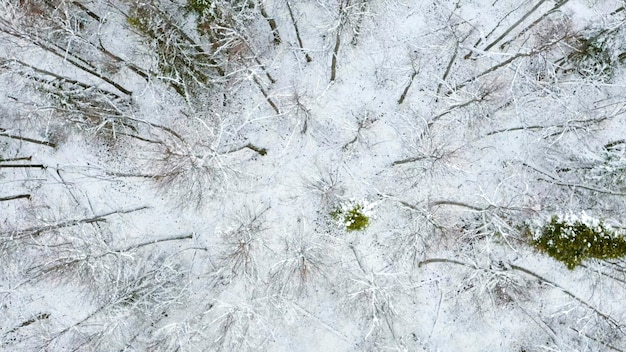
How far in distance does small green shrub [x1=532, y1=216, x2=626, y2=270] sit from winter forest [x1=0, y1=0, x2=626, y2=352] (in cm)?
171

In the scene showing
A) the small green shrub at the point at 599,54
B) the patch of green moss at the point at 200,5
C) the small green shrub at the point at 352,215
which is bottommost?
the small green shrub at the point at 352,215

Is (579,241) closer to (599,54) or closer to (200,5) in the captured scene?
(599,54)

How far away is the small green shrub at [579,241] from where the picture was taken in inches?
645

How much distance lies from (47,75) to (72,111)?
6.37 feet

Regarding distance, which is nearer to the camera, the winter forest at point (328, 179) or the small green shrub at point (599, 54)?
the small green shrub at point (599, 54)

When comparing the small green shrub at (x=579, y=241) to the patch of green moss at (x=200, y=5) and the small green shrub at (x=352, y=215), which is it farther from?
the patch of green moss at (x=200, y=5)

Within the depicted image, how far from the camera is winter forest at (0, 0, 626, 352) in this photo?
18.8 metres

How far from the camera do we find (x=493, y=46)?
19438 mm

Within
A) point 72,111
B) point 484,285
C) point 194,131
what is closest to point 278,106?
point 194,131

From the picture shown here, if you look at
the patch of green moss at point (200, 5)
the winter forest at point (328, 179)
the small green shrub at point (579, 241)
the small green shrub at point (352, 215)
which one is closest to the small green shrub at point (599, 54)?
the winter forest at point (328, 179)

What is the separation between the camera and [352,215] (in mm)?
18609

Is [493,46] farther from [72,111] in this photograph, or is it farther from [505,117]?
[72,111]

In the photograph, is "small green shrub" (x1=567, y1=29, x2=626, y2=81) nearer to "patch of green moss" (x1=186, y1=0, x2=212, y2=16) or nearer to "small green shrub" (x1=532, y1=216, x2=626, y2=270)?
"small green shrub" (x1=532, y1=216, x2=626, y2=270)

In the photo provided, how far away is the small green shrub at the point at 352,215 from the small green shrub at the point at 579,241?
21.1 ft
